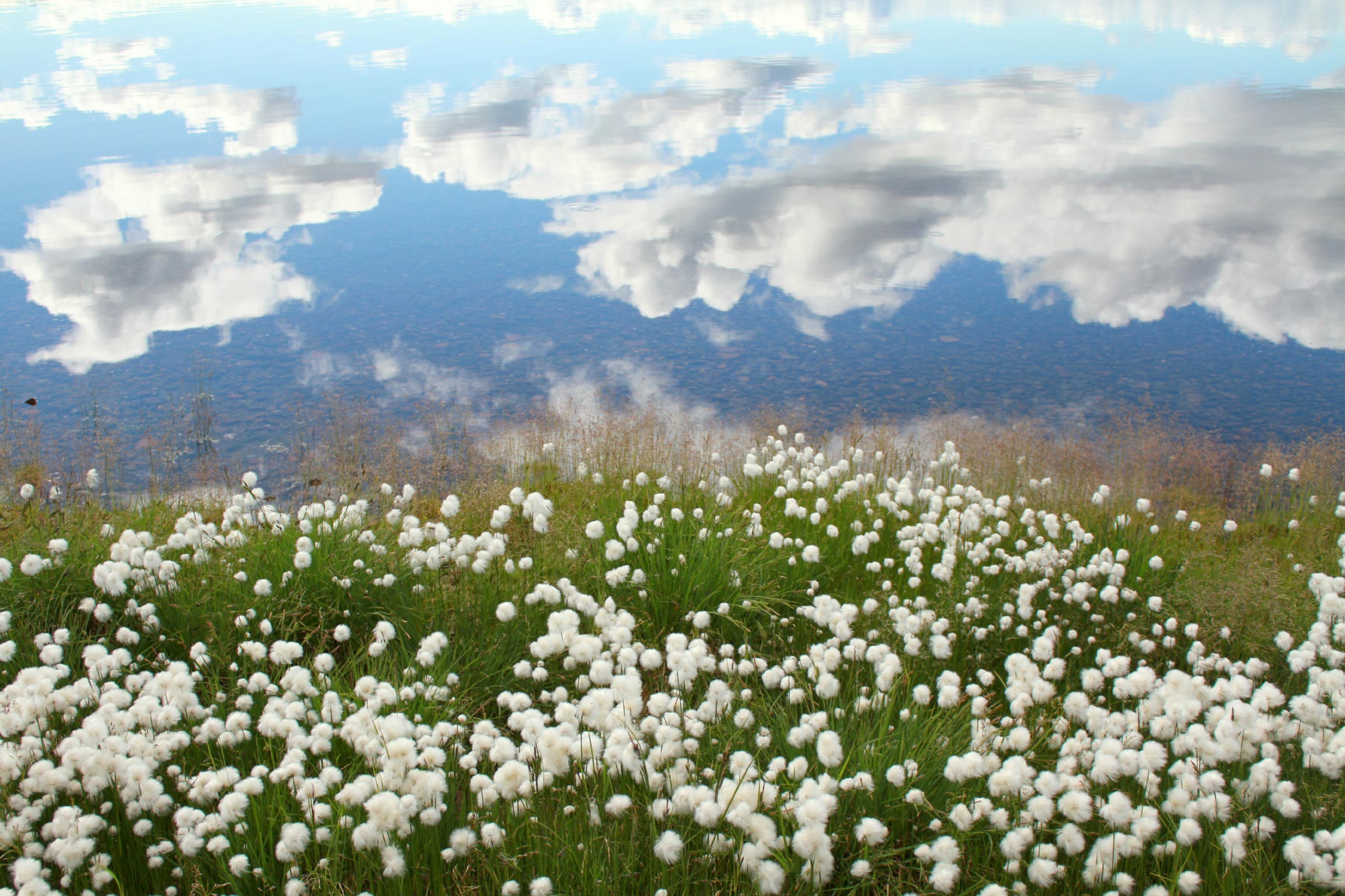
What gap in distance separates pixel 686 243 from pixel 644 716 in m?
12.1

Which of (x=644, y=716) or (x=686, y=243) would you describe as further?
(x=686, y=243)

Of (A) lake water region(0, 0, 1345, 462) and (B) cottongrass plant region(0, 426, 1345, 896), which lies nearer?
(B) cottongrass plant region(0, 426, 1345, 896)

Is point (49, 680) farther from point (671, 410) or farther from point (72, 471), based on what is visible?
point (671, 410)

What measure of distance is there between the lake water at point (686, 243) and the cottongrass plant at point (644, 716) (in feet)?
15.1

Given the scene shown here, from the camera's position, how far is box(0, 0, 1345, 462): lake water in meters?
11.7

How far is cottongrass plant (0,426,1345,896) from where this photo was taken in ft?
11.8

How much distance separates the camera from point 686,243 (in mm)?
15906

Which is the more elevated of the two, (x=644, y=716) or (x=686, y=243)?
(x=644, y=716)

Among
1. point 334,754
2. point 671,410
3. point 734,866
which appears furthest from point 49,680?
point 671,410

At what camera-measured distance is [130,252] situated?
15836 millimetres

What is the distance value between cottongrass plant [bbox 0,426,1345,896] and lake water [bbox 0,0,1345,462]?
4.59m

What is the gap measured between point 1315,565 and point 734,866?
17.6 feet

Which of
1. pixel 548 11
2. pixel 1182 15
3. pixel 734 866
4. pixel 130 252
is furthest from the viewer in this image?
pixel 548 11

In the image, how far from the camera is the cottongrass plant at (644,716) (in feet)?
11.8
